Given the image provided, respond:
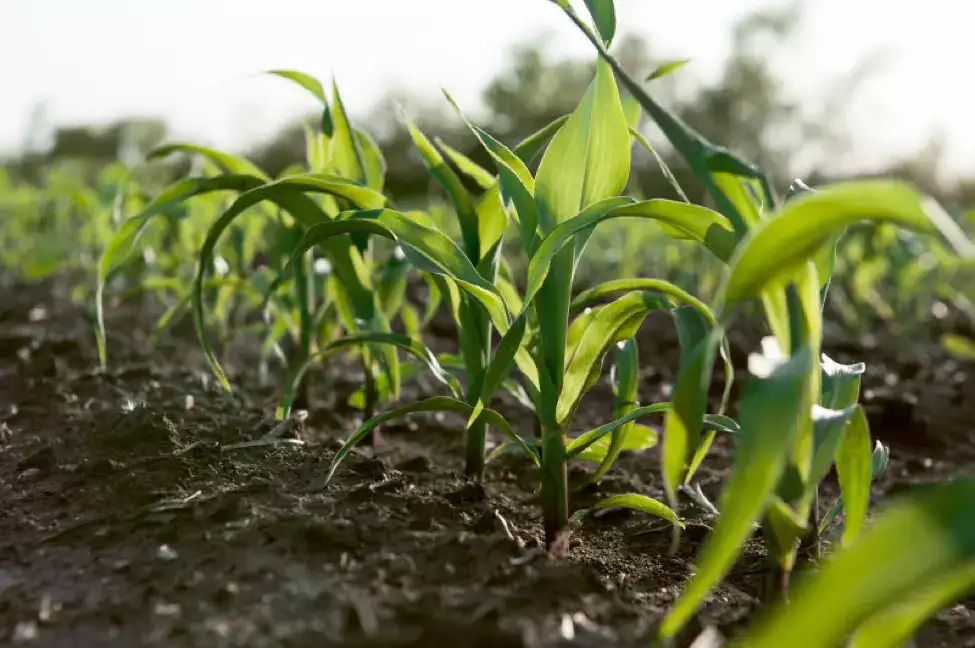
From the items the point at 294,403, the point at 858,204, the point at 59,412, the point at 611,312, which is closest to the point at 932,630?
the point at 611,312

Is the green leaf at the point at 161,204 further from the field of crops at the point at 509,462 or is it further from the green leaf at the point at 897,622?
the green leaf at the point at 897,622

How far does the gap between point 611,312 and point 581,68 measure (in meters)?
21.6

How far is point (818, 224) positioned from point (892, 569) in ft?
0.90

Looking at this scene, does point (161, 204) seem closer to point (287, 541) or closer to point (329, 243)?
point (329, 243)

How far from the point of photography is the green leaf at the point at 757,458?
2.01ft

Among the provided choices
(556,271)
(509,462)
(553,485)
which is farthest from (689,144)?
(509,462)

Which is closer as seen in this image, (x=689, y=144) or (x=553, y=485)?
(x=689, y=144)

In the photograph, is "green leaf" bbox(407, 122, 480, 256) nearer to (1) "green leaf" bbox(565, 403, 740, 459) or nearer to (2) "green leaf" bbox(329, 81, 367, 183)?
(2) "green leaf" bbox(329, 81, 367, 183)

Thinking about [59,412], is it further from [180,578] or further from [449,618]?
[449,618]

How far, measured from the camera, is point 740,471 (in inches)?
24.8

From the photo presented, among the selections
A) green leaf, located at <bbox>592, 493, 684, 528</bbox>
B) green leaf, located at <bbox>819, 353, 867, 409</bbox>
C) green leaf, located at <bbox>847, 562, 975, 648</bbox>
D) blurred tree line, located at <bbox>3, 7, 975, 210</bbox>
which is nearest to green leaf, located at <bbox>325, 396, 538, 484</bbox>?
green leaf, located at <bbox>592, 493, 684, 528</bbox>

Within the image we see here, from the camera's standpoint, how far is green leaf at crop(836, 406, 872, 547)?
0.88 m

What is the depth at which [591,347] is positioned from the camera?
1.11m

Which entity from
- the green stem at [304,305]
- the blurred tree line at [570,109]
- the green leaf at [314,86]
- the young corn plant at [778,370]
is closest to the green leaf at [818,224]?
the young corn plant at [778,370]
